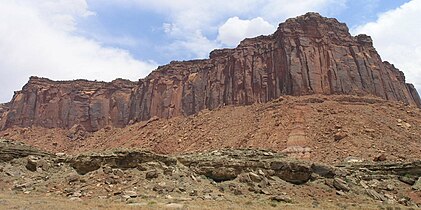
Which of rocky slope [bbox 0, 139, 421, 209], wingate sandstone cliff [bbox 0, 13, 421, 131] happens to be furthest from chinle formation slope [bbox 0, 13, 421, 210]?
wingate sandstone cliff [bbox 0, 13, 421, 131]

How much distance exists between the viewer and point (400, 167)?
1367 inches

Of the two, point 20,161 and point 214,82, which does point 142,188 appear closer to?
point 20,161

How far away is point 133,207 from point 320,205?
11.3m

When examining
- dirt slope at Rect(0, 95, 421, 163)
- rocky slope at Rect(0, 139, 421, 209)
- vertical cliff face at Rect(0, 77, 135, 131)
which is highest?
vertical cliff face at Rect(0, 77, 135, 131)

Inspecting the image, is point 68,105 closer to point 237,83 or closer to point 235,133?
point 237,83

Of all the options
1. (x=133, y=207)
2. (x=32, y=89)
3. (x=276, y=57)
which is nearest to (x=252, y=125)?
(x=276, y=57)

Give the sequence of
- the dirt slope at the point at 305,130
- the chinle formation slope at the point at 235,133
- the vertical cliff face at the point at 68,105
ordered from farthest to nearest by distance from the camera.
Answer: the vertical cliff face at the point at 68,105
the dirt slope at the point at 305,130
the chinle formation slope at the point at 235,133

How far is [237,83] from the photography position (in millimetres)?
90312

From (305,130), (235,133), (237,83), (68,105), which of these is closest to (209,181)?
(305,130)

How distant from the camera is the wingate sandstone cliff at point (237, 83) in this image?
3238 inches

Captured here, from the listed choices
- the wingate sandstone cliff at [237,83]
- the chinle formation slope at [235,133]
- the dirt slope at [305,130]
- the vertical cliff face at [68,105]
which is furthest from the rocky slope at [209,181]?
the vertical cliff face at [68,105]

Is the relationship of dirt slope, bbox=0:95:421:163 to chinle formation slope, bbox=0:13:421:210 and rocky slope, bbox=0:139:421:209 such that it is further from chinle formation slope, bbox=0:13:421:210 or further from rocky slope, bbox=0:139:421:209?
rocky slope, bbox=0:139:421:209

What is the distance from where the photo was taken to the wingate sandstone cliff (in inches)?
3238

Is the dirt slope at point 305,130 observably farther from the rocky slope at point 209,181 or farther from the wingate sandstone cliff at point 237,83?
the rocky slope at point 209,181
